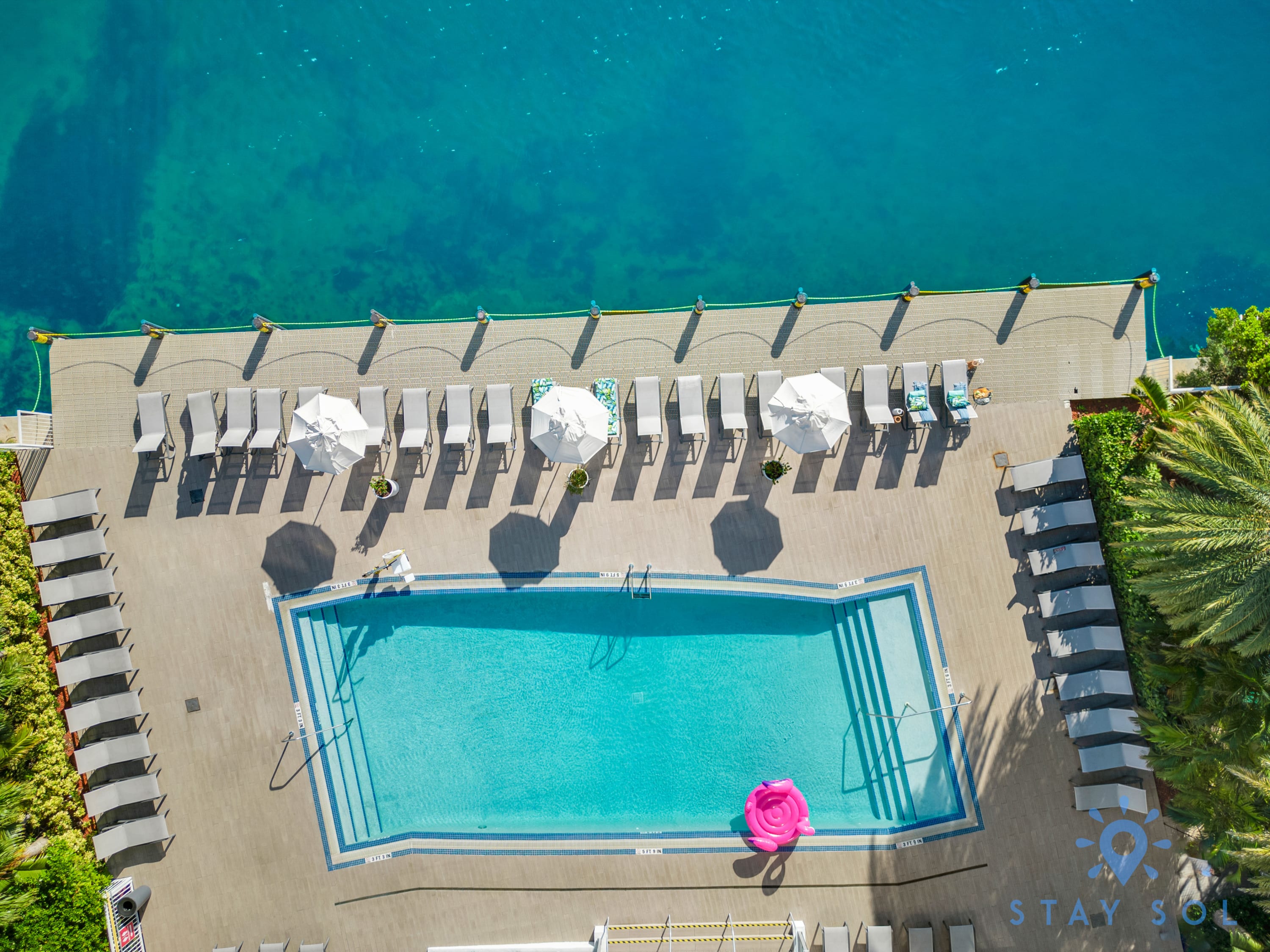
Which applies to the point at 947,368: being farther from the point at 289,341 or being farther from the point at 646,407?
the point at 289,341

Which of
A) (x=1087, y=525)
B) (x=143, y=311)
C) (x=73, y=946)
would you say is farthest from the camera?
(x=143, y=311)

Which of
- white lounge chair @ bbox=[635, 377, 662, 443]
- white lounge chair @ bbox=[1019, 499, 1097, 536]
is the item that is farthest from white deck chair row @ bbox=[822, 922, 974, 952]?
white lounge chair @ bbox=[635, 377, 662, 443]

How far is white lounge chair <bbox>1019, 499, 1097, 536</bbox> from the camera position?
15531mm

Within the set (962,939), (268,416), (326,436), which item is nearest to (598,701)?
(326,436)

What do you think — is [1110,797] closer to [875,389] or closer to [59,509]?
[875,389]

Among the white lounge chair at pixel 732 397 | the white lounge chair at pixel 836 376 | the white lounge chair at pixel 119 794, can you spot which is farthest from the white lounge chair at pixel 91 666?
the white lounge chair at pixel 836 376

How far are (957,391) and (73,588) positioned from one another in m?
20.7

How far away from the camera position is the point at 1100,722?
50.6ft

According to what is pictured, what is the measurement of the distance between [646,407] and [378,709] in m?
9.43

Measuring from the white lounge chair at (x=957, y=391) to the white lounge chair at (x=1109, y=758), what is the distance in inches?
311

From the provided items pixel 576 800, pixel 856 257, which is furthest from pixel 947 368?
pixel 576 800

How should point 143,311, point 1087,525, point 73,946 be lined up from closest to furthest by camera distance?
point 73,946 → point 1087,525 → point 143,311

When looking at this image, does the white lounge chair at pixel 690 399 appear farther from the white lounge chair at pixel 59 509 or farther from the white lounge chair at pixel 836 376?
the white lounge chair at pixel 59 509

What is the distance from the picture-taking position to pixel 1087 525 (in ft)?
52.0
